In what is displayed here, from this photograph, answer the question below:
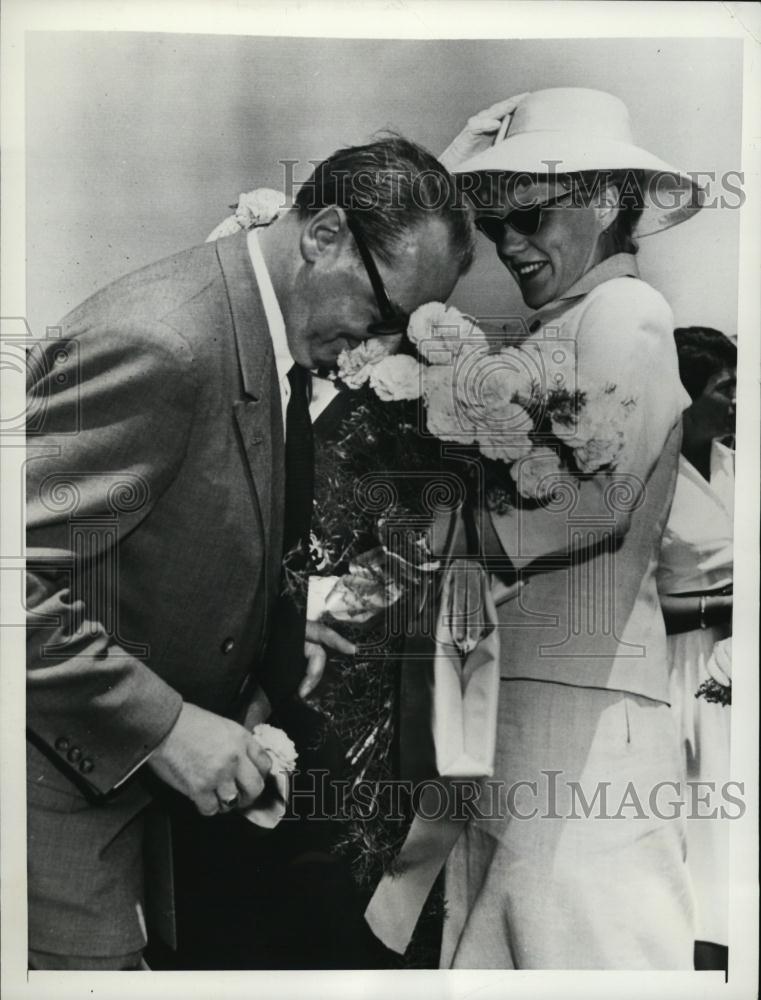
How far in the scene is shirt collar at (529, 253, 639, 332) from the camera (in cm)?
199

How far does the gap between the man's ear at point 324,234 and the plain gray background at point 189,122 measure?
0.10 meters

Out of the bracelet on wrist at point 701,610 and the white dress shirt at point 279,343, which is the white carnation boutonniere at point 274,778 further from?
the bracelet on wrist at point 701,610

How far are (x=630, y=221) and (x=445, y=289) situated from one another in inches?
16.2

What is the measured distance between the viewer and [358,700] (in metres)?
1.97

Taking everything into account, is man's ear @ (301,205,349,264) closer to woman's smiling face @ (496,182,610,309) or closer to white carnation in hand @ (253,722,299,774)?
woman's smiling face @ (496,182,610,309)

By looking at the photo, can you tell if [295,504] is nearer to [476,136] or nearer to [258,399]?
[258,399]

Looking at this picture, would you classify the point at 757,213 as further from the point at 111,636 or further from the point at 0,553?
the point at 0,553

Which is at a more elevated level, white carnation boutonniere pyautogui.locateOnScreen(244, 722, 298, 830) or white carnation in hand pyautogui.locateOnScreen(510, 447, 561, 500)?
white carnation in hand pyautogui.locateOnScreen(510, 447, 561, 500)

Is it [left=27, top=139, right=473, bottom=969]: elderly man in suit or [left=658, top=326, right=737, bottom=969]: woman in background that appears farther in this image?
[left=658, top=326, right=737, bottom=969]: woman in background

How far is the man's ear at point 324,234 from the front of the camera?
1.96 metres

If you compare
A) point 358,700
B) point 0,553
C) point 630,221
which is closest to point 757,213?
point 630,221

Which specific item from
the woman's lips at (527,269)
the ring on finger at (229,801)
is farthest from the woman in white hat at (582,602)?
the ring on finger at (229,801)

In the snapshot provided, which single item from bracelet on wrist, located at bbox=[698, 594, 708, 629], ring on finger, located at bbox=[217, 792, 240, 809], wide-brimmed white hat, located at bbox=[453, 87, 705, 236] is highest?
wide-brimmed white hat, located at bbox=[453, 87, 705, 236]

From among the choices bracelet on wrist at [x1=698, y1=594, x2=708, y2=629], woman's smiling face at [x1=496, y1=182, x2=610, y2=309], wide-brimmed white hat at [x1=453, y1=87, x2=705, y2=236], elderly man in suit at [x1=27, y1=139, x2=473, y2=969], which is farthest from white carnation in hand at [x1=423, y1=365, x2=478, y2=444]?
bracelet on wrist at [x1=698, y1=594, x2=708, y2=629]
